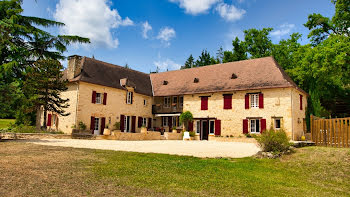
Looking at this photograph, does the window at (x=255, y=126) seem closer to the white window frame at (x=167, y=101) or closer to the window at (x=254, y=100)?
the window at (x=254, y=100)

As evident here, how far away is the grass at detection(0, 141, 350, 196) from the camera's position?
16.5ft

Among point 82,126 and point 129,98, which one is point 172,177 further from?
point 129,98

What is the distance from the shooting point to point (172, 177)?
6.25m

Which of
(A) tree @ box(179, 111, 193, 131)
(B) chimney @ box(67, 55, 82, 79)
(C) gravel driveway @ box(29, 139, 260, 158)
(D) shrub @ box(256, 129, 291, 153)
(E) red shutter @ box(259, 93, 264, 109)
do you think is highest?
(B) chimney @ box(67, 55, 82, 79)

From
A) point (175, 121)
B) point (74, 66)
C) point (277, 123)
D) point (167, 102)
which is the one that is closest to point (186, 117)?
point (175, 121)

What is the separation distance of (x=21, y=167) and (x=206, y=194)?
471 cm

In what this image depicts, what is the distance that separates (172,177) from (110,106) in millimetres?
19068

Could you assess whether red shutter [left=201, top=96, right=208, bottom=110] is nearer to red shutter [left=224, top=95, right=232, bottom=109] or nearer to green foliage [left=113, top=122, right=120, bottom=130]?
red shutter [left=224, top=95, right=232, bottom=109]

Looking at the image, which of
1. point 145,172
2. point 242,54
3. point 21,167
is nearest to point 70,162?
point 21,167

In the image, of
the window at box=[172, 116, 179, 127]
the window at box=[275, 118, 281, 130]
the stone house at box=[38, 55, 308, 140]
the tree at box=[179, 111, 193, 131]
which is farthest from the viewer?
the window at box=[172, 116, 179, 127]

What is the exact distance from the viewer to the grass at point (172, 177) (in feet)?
16.5

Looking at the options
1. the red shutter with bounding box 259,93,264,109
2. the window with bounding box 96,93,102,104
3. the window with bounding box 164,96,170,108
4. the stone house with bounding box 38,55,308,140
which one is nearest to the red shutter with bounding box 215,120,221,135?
the stone house with bounding box 38,55,308,140

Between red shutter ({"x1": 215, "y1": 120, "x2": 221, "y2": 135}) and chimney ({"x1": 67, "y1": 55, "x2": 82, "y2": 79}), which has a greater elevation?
chimney ({"x1": 67, "y1": 55, "x2": 82, "y2": 79})

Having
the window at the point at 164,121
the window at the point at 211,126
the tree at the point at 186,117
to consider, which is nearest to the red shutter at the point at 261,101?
the window at the point at 211,126
